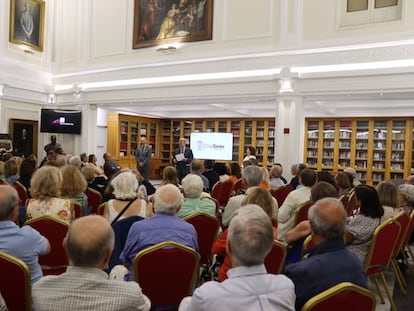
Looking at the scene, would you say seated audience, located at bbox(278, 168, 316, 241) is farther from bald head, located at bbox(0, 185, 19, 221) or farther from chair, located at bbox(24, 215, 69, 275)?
bald head, located at bbox(0, 185, 19, 221)

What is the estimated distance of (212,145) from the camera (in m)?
14.3

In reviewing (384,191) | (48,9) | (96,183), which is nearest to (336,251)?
(384,191)

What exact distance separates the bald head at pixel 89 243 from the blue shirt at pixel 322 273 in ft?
3.00

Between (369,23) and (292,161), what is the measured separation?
3.31 metres

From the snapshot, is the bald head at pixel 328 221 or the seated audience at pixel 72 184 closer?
the bald head at pixel 328 221

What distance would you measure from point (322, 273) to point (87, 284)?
1.10 metres

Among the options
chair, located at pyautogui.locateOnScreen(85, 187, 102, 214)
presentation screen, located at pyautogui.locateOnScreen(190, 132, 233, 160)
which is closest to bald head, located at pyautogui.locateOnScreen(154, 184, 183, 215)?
chair, located at pyautogui.locateOnScreen(85, 187, 102, 214)

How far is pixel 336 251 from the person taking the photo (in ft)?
6.16

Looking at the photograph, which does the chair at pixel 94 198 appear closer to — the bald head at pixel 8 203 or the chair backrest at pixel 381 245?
the bald head at pixel 8 203

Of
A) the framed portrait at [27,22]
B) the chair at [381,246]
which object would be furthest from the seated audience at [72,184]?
the framed portrait at [27,22]

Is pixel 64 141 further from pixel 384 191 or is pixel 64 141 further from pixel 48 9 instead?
pixel 384 191

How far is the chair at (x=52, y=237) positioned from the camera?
8.81 ft

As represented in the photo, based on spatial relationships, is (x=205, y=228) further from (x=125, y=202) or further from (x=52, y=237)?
(x=52, y=237)

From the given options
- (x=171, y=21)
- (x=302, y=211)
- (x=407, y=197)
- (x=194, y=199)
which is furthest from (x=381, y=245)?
(x=171, y=21)
